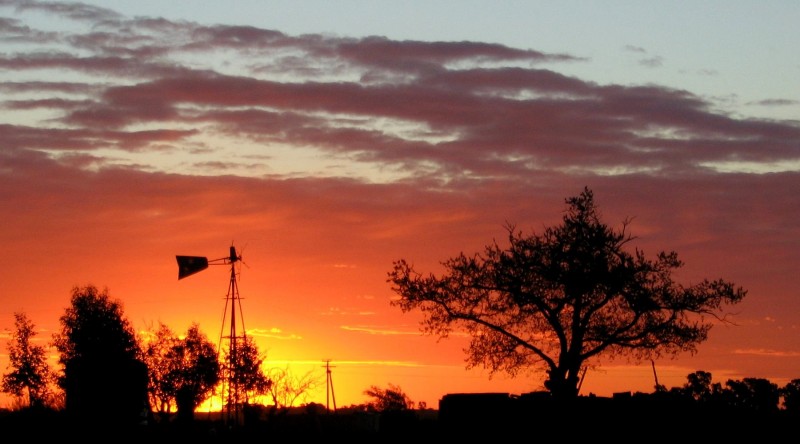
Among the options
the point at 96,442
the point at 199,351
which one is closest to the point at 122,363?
the point at 199,351

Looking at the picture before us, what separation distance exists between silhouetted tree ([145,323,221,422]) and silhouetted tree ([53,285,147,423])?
7.75 ft

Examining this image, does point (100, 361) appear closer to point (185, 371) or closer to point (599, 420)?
point (185, 371)

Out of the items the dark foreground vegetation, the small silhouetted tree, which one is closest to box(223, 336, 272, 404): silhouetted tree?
the small silhouetted tree

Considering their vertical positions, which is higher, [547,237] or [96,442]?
[547,237]

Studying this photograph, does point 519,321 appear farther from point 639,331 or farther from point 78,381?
point 78,381

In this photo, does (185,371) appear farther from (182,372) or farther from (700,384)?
(700,384)

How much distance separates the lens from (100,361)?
341ft

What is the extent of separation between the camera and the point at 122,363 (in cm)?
10500

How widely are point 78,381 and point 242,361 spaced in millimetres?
16628

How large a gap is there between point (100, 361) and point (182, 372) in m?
10.7

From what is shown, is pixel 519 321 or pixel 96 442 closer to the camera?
pixel 519 321

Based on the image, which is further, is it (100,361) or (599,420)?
(100,361)

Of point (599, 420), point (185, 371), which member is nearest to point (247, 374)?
point (185, 371)

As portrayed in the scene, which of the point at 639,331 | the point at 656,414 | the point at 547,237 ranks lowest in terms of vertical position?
the point at 656,414
